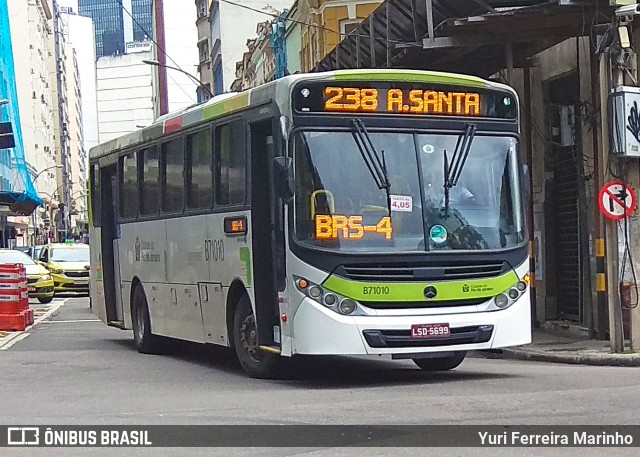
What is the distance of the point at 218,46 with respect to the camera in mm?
82375

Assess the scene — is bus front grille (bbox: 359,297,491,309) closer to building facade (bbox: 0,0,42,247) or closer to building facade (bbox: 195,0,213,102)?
building facade (bbox: 0,0,42,247)

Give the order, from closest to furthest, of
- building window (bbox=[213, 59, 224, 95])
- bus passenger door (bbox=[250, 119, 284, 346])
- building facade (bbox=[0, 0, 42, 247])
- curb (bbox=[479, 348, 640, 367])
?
bus passenger door (bbox=[250, 119, 284, 346]), curb (bbox=[479, 348, 640, 367]), building facade (bbox=[0, 0, 42, 247]), building window (bbox=[213, 59, 224, 95])

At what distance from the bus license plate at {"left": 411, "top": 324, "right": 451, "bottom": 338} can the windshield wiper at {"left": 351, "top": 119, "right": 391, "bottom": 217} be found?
118cm

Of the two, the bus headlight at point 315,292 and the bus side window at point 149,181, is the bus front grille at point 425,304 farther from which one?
the bus side window at point 149,181

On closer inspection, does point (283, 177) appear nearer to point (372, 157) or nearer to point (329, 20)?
point (372, 157)

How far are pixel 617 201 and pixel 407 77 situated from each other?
5.01 meters

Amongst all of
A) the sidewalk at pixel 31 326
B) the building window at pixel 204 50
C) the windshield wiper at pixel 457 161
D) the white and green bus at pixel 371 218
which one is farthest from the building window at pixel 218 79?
the windshield wiper at pixel 457 161

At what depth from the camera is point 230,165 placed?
13281 millimetres

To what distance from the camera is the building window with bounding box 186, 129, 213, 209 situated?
45.9ft

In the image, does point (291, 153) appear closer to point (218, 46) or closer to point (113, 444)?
point (113, 444)

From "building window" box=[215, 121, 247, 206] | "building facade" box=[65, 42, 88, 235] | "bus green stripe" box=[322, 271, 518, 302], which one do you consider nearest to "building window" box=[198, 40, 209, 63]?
"building facade" box=[65, 42, 88, 235]

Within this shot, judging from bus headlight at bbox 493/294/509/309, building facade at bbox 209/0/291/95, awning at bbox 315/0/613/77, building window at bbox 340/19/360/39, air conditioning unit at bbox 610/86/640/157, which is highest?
building facade at bbox 209/0/291/95

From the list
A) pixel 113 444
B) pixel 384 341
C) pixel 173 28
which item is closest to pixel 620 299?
pixel 384 341

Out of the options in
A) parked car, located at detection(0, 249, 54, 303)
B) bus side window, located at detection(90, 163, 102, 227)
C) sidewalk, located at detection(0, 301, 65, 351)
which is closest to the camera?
bus side window, located at detection(90, 163, 102, 227)
